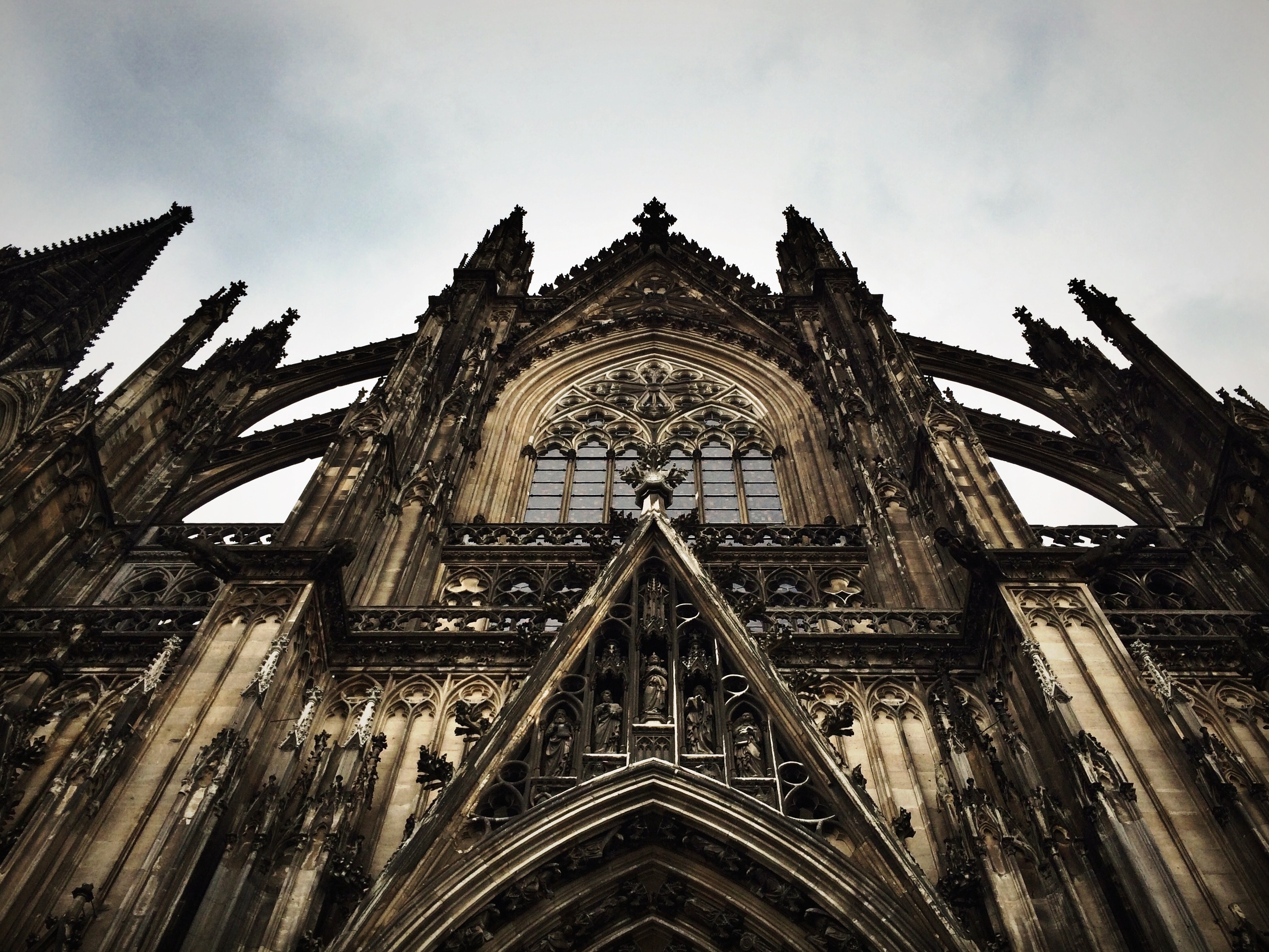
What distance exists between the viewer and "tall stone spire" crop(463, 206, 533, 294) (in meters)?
23.3

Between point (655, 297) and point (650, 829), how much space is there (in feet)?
55.4

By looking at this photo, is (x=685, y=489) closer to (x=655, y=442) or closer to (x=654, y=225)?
(x=655, y=442)

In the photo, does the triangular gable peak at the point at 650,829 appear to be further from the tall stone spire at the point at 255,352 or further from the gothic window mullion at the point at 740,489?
the tall stone spire at the point at 255,352

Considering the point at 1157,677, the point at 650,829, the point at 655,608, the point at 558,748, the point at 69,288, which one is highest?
the point at 69,288

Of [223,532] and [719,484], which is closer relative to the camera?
[223,532]

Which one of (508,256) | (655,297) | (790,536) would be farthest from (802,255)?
(790,536)

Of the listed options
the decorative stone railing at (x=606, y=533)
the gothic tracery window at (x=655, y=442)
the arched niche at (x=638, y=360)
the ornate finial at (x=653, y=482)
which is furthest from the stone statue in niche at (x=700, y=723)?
the arched niche at (x=638, y=360)

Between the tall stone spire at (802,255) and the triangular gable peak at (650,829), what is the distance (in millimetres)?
14052

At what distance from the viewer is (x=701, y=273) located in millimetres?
24531

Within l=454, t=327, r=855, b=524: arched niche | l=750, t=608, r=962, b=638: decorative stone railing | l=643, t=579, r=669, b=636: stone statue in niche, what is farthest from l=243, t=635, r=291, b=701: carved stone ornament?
l=454, t=327, r=855, b=524: arched niche

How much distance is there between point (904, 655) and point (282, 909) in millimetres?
6240

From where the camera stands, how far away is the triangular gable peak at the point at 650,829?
7.80m

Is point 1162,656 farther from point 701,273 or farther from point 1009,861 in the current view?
point 701,273

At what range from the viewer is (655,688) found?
9.88 meters
